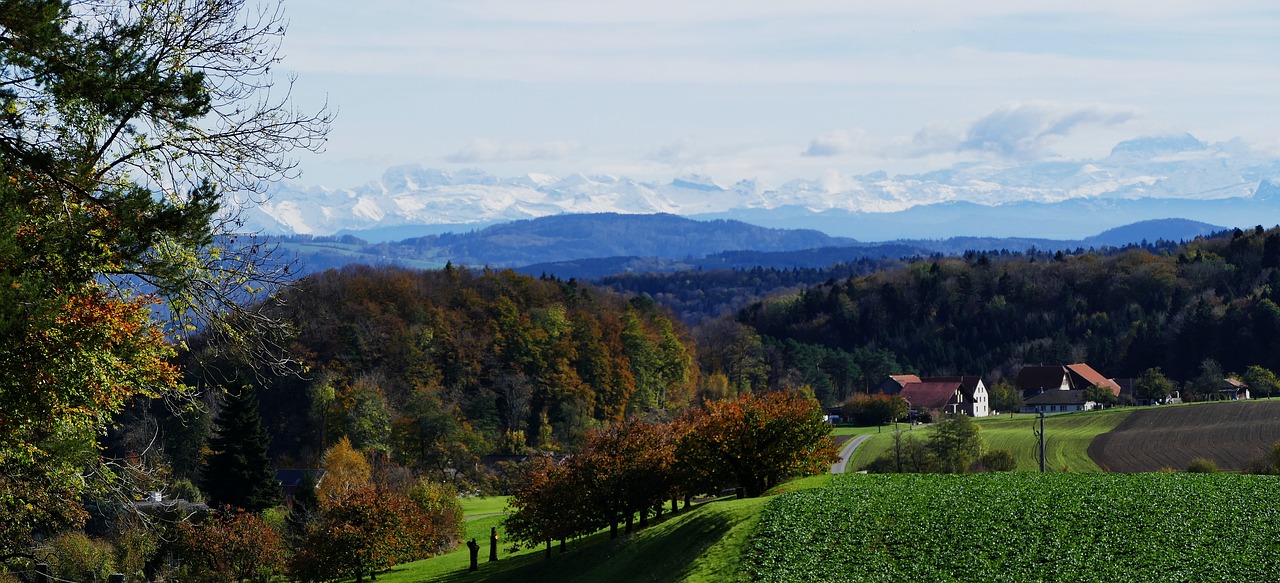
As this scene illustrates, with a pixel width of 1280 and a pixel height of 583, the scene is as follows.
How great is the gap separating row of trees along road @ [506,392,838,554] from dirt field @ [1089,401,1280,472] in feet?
110

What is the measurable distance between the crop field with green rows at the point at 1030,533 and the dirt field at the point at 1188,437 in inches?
1478

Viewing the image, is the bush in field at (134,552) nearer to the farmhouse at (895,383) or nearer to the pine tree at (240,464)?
the pine tree at (240,464)

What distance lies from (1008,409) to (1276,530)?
10858 centimetres

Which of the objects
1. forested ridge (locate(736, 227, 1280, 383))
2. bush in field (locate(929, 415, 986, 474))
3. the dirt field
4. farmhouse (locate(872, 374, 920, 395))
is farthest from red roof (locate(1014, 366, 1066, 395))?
bush in field (locate(929, 415, 986, 474))

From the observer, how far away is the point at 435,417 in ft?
279

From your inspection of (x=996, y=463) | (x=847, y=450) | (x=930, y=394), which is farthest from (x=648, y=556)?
(x=930, y=394)

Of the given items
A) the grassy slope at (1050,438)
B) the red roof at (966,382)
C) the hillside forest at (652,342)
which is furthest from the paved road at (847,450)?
the red roof at (966,382)

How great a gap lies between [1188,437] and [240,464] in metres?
58.7

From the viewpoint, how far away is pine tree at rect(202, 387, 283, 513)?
6059cm

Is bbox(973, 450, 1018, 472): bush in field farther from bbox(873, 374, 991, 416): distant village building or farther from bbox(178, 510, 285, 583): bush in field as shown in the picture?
bbox(873, 374, 991, 416): distant village building

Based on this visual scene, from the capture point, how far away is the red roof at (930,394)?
12838 cm

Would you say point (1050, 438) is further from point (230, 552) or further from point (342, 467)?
point (230, 552)

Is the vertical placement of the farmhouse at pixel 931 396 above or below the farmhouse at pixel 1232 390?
below

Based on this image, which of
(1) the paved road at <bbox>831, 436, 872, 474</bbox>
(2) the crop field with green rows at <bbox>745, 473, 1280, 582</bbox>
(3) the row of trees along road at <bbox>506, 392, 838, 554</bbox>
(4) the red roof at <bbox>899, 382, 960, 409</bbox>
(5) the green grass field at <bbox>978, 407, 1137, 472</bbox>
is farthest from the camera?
(4) the red roof at <bbox>899, 382, 960, 409</bbox>
